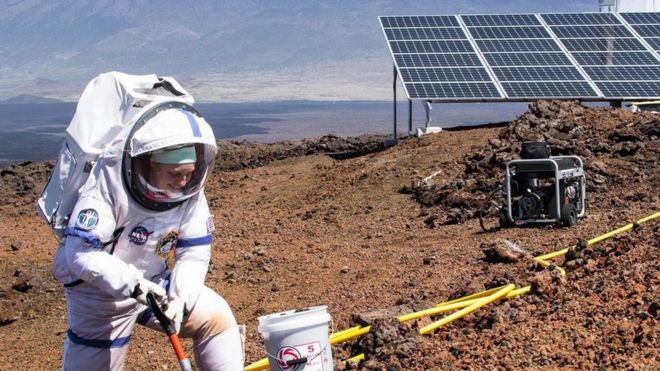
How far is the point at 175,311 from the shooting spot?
3877mm

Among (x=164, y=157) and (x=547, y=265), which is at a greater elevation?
(x=164, y=157)

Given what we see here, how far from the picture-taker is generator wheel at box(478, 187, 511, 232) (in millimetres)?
9375

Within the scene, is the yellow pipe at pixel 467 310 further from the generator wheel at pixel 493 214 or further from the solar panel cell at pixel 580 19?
the solar panel cell at pixel 580 19

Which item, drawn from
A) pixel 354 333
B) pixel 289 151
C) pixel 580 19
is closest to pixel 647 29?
pixel 580 19

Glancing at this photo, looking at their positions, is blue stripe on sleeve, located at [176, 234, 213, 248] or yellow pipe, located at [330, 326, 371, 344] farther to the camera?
yellow pipe, located at [330, 326, 371, 344]

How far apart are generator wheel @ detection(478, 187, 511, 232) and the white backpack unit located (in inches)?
219

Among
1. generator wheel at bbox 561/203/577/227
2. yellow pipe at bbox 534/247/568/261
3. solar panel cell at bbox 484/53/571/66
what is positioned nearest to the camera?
yellow pipe at bbox 534/247/568/261

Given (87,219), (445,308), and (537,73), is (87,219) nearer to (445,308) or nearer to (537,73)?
(445,308)

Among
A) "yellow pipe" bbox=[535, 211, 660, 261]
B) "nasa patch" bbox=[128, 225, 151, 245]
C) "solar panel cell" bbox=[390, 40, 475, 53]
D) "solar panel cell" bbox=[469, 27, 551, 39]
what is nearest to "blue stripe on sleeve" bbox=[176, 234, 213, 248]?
"nasa patch" bbox=[128, 225, 151, 245]

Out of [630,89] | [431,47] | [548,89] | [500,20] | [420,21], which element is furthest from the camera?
[500,20]

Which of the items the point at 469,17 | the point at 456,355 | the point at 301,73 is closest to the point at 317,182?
the point at 469,17

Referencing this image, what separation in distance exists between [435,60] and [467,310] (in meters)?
12.7

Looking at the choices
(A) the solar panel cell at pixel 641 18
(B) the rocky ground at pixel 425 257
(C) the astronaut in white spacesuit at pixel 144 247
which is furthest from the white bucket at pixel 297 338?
(A) the solar panel cell at pixel 641 18

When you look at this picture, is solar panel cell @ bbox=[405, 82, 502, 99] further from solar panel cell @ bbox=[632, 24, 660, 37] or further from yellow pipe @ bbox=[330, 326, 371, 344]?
yellow pipe @ bbox=[330, 326, 371, 344]
